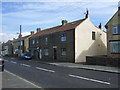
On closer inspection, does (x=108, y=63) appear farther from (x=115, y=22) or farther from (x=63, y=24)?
(x=63, y=24)

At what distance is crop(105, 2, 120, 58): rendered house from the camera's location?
2833cm

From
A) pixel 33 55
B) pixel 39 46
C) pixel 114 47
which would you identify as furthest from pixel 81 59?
pixel 33 55

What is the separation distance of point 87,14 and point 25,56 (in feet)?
56.0

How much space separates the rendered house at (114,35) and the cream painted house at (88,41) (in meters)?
5.14

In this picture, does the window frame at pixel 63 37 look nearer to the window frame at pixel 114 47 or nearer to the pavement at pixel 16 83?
the window frame at pixel 114 47

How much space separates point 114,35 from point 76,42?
6.49 metres

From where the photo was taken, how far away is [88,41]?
1363 inches

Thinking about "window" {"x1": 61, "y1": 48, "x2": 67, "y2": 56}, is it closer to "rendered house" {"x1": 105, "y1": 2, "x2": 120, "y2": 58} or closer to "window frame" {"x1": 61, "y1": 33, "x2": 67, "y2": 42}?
"window frame" {"x1": 61, "y1": 33, "x2": 67, "y2": 42}

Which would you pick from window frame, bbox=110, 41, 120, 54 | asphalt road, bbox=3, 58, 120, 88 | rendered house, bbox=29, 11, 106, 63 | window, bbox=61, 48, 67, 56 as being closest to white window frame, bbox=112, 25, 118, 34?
window frame, bbox=110, 41, 120, 54

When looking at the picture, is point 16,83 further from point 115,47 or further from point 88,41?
point 88,41

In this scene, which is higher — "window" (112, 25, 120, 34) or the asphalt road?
"window" (112, 25, 120, 34)

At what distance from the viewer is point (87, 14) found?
35125mm

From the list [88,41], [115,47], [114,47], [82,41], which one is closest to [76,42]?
[82,41]

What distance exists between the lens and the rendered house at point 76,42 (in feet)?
108
